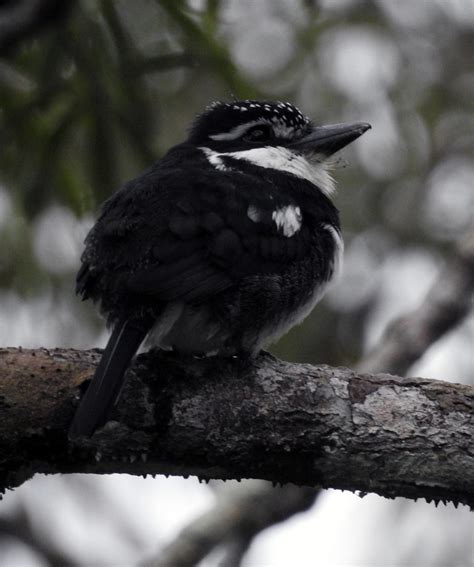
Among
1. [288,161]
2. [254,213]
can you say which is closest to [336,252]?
[254,213]

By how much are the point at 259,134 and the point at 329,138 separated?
27 centimetres

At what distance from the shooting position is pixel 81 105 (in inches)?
153

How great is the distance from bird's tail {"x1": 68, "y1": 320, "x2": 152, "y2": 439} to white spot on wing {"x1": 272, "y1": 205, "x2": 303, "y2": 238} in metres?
0.59

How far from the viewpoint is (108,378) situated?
2.78m

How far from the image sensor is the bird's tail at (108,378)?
265cm

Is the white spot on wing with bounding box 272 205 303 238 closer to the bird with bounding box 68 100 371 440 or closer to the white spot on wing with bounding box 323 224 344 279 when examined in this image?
the bird with bounding box 68 100 371 440

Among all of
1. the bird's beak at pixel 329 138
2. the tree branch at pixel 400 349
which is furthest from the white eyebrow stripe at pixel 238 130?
the tree branch at pixel 400 349

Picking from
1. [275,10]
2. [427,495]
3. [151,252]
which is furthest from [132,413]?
[275,10]

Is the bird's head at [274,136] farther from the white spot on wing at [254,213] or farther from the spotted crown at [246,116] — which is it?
the white spot on wing at [254,213]

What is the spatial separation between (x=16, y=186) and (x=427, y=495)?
224 cm

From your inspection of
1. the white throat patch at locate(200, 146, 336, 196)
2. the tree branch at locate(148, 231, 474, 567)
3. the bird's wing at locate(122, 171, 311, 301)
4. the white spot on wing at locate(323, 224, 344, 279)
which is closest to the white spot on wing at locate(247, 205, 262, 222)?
the bird's wing at locate(122, 171, 311, 301)

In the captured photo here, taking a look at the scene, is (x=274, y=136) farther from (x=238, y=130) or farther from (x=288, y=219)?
(x=288, y=219)

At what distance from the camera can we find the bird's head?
399 cm

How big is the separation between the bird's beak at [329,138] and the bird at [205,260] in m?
0.37
